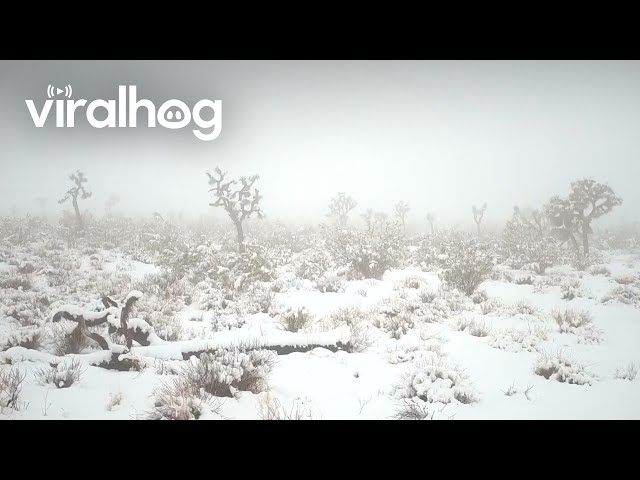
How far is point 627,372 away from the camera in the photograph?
5855 millimetres

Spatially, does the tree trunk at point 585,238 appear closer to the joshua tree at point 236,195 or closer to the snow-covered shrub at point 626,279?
the snow-covered shrub at point 626,279

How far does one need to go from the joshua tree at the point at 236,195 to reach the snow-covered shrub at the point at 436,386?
9177 mm

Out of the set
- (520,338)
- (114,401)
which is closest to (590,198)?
(520,338)

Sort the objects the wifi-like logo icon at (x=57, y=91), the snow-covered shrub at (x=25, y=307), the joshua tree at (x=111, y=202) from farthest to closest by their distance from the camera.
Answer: the joshua tree at (x=111, y=202), the wifi-like logo icon at (x=57, y=91), the snow-covered shrub at (x=25, y=307)

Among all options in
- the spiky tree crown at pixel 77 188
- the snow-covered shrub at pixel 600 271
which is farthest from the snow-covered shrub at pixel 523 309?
the spiky tree crown at pixel 77 188

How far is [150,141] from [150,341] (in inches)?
276

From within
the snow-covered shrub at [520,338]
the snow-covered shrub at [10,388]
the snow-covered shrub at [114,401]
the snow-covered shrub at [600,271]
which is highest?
the snow-covered shrub at [600,271]

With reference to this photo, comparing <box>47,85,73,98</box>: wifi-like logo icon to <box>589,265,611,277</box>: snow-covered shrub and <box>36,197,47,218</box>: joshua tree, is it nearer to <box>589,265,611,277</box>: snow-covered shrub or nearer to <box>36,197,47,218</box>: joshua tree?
<box>36,197,47,218</box>: joshua tree

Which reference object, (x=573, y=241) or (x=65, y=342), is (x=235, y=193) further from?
(x=573, y=241)

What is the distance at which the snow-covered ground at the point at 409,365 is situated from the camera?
16.3 ft

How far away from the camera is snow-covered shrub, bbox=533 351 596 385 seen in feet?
17.9

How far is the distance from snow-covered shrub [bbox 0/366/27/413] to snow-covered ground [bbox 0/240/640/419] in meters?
0.07

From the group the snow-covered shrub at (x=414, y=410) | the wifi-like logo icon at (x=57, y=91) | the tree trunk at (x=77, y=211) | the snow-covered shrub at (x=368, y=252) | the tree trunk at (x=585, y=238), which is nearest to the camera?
the snow-covered shrub at (x=414, y=410)
